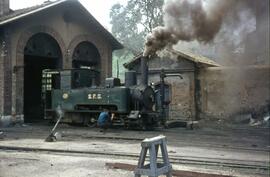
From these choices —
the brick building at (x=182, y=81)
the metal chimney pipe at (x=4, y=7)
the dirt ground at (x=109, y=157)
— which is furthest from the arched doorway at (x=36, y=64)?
the dirt ground at (x=109, y=157)

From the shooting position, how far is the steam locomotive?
1762 cm

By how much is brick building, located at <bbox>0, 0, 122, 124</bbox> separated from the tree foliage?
10444 millimetres

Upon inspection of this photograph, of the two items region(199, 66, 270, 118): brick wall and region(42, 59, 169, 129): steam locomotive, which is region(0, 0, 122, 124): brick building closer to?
region(42, 59, 169, 129): steam locomotive

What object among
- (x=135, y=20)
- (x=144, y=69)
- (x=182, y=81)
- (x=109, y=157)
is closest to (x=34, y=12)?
(x=144, y=69)

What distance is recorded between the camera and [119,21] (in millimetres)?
51594

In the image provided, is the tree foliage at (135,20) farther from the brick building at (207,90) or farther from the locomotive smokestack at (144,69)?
the locomotive smokestack at (144,69)

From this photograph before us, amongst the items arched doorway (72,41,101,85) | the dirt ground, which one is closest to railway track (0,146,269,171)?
the dirt ground

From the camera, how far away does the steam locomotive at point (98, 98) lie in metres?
17.6

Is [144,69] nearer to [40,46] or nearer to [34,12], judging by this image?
[34,12]

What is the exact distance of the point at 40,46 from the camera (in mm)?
22547

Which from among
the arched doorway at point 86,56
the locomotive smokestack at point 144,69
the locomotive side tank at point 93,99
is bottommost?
the locomotive side tank at point 93,99

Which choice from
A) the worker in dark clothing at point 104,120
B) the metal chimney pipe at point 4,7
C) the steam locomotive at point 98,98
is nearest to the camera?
the worker in dark clothing at point 104,120

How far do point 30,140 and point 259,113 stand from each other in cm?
1162

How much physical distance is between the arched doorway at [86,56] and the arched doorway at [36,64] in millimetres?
1346
